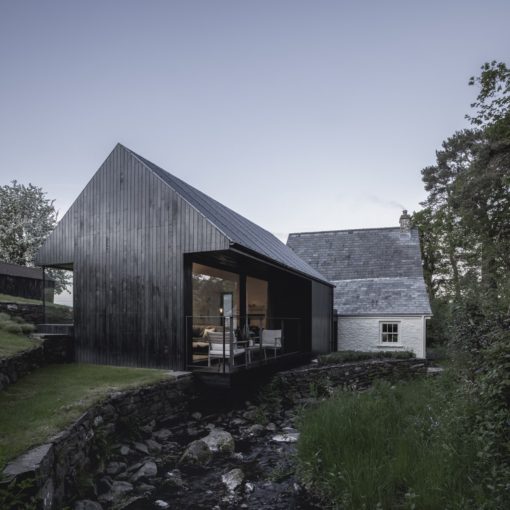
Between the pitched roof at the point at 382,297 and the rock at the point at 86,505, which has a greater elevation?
the pitched roof at the point at 382,297

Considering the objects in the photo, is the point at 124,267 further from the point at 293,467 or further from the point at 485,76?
the point at 485,76

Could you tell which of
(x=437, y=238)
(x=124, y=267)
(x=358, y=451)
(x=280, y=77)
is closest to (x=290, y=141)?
(x=280, y=77)

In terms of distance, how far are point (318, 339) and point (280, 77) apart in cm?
983

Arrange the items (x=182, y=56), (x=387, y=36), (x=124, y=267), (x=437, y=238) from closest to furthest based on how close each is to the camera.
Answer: (x=124, y=267) < (x=387, y=36) < (x=182, y=56) < (x=437, y=238)

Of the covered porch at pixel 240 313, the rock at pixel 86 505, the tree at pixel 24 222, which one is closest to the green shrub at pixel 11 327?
the covered porch at pixel 240 313

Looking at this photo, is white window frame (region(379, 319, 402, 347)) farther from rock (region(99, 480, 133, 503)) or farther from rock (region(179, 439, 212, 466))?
rock (region(99, 480, 133, 503))

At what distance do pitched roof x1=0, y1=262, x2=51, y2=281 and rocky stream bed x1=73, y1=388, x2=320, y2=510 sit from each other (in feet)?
41.6

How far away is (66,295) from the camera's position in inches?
1085

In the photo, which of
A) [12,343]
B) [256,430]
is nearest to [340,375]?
[256,430]

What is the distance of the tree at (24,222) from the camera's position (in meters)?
25.1

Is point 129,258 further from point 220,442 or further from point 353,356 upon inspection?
point 353,356

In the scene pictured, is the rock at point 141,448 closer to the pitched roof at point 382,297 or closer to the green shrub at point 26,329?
the green shrub at point 26,329

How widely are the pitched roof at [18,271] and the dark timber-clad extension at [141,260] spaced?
6907 mm

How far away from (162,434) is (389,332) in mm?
12614
